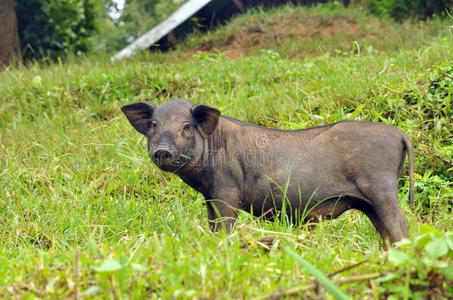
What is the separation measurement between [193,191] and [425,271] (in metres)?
3.06

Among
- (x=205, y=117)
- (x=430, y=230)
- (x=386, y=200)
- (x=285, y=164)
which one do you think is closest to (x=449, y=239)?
(x=430, y=230)

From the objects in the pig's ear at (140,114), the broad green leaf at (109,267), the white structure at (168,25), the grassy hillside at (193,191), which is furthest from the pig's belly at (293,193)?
the white structure at (168,25)

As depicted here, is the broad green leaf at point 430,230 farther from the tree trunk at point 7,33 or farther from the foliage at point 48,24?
the foliage at point 48,24

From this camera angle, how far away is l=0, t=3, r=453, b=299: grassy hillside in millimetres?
2512

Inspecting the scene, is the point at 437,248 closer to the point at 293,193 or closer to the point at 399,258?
the point at 399,258

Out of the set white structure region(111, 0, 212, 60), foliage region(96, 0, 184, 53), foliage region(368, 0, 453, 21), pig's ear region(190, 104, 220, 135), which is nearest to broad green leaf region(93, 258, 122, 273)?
pig's ear region(190, 104, 220, 135)

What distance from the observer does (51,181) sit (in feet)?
18.2

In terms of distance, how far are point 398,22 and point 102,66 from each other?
7.57 metres

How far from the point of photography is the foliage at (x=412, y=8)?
13711 mm

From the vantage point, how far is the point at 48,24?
42.5ft

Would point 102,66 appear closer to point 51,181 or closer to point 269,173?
point 51,181

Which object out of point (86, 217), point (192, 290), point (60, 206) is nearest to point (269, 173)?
point (192, 290)

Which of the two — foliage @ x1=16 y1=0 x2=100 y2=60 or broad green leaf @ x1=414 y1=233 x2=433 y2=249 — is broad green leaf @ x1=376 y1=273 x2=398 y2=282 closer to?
broad green leaf @ x1=414 y1=233 x2=433 y2=249

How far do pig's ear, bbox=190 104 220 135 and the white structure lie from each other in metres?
9.04
